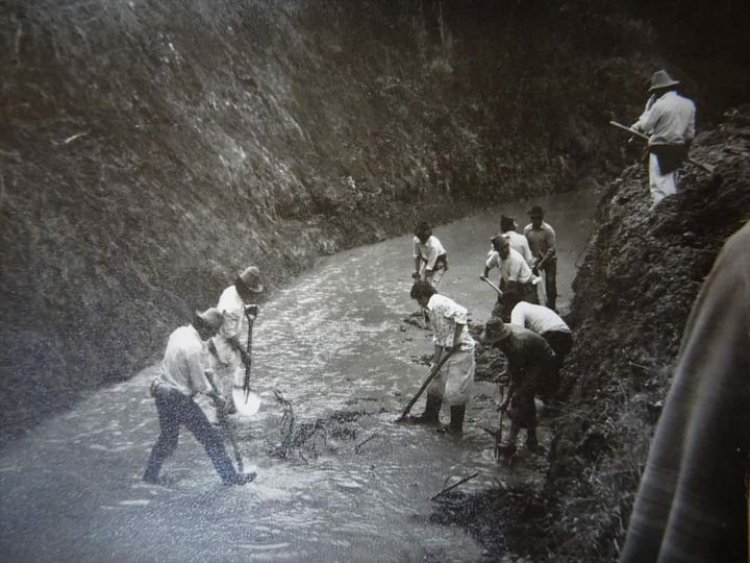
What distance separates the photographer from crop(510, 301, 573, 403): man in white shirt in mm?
5590

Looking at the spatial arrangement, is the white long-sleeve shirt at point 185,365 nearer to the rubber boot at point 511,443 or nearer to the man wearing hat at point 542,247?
the rubber boot at point 511,443

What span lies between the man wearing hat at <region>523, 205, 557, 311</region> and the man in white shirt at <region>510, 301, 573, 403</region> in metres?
0.60

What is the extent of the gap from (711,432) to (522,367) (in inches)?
183

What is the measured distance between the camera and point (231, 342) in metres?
3.45

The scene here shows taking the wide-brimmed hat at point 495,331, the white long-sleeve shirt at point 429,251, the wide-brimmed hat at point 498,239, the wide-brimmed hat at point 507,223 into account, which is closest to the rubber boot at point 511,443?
the wide-brimmed hat at point 495,331

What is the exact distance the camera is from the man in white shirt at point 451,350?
17.0 feet

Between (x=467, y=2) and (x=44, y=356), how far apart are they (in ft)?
17.6

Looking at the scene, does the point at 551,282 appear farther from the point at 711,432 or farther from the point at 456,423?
the point at 711,432

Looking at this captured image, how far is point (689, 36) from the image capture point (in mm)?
3910

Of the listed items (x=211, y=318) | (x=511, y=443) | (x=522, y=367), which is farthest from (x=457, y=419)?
(x=211, y=318)

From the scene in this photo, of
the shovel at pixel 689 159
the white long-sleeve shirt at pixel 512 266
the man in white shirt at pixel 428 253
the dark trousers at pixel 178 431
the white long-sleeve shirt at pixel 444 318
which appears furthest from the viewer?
the white long-sleeve shirt at pixel 512 266

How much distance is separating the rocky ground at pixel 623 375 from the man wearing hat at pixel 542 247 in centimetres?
73

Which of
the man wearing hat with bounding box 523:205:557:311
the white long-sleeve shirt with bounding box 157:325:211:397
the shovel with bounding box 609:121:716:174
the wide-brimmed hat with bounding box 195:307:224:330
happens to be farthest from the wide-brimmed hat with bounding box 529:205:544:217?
the white long-sleeve shirt with bounding box 157:325:211:397

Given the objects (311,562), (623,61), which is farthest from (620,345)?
(311,562)
